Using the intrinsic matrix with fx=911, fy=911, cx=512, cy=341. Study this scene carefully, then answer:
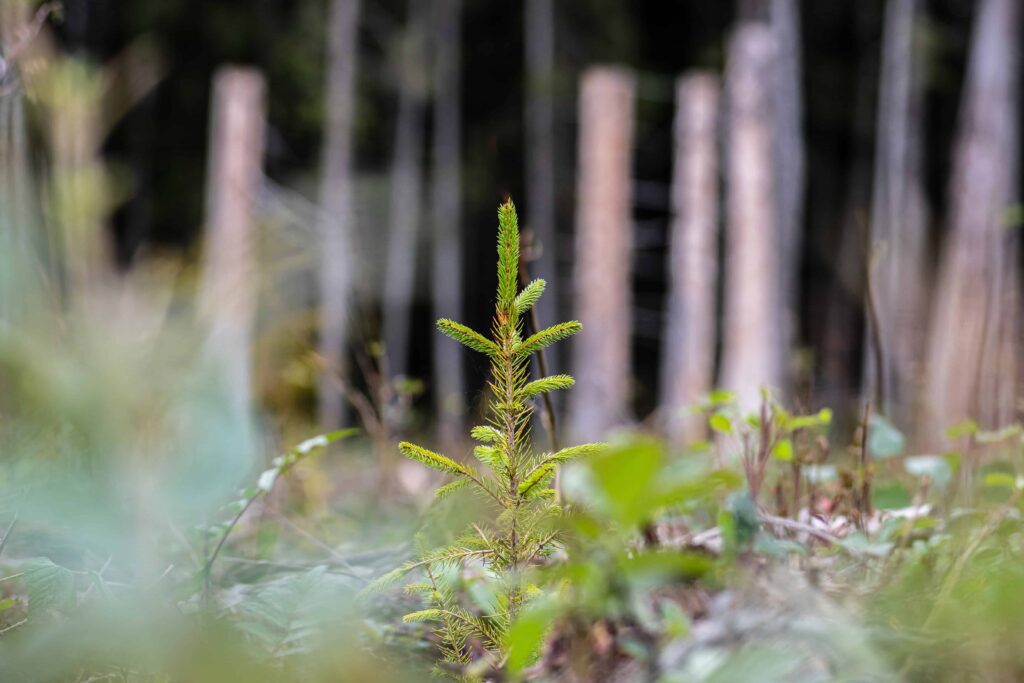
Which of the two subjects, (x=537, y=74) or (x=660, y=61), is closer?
(x=537, y=74)

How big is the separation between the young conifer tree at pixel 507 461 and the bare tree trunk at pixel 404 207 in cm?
1309

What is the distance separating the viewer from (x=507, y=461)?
744 mm

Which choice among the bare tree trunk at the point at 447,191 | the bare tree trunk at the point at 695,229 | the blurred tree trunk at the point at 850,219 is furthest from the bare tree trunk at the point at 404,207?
the blurred tree trunk at the point at 850,219

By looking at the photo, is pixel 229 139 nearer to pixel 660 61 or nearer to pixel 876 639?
pixel 876 639

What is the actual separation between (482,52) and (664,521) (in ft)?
51.1

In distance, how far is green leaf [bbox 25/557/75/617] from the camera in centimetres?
76

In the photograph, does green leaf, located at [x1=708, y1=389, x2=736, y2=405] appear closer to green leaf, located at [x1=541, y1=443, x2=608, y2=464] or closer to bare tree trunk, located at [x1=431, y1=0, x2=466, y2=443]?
green leaf, located at [x1=541, y1=443, x2=608, y2=464]

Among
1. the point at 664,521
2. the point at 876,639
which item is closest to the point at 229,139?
the point at 664,521

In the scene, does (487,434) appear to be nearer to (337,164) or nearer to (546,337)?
(546,337)

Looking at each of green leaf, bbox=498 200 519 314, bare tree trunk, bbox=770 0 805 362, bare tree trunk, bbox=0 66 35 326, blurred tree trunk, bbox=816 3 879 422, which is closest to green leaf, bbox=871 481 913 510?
green leaf, bbox=498 200 519 314

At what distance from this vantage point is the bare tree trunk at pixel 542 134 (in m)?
13.9

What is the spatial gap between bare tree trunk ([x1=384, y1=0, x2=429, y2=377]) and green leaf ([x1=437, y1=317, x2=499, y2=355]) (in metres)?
13.1

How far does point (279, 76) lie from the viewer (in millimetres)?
14047

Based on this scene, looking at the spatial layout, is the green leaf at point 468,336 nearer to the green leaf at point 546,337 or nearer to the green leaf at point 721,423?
the green leaf at point 546,337
